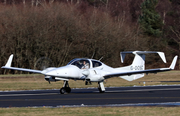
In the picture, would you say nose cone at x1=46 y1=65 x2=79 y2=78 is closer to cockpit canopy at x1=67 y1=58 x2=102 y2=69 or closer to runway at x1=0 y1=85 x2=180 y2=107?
cockpit canopy at x1=67 y1=58 x2=102 y2=69

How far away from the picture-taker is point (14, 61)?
52.7m

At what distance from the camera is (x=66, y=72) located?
932 inches

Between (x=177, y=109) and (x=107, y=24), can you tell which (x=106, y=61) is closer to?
(x=107, y=24)

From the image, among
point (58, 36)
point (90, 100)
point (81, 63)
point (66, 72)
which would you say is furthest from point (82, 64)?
point (58, 36)

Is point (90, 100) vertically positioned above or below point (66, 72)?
below

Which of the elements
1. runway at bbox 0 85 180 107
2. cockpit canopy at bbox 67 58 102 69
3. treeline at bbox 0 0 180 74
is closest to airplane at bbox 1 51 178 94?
cockpit canopy at bbox 67 58 102 69

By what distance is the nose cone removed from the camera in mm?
23066

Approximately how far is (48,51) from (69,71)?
29.4m

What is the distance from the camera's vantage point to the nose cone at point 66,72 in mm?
23066

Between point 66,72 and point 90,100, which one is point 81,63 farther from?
point 90,100

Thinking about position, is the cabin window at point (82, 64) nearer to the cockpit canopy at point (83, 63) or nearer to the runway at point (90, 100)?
the cockpit canopy at point (83, 63)

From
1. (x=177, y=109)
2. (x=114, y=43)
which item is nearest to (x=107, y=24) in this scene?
(x=114, y=43)

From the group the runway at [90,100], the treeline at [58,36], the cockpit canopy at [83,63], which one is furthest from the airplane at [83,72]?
the treeline at [58,36]

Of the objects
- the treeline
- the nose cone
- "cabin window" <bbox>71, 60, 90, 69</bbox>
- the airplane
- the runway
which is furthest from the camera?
the treeline
